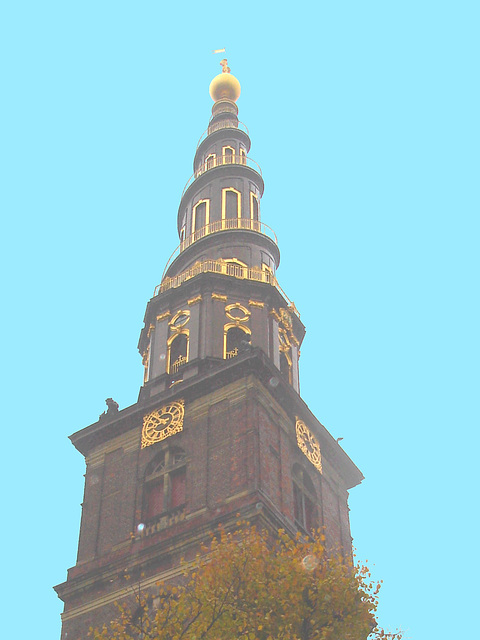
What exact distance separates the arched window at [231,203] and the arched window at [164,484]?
53.4 ft

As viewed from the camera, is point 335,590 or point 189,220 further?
point 189,220

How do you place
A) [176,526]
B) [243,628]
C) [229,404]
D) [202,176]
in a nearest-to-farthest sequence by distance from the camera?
[243,628]
[176,526]
[229,404]
[202,176]

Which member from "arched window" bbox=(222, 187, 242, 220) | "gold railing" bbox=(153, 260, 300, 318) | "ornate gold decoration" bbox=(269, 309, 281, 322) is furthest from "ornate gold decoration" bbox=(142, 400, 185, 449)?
"arched window" bbox=(222, 187, 242, 220)

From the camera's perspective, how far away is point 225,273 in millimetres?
50781

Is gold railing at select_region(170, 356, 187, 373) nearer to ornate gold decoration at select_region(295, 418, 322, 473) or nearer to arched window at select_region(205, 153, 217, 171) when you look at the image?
ornate gold decoration at select_region(295, 418, 322, 473)

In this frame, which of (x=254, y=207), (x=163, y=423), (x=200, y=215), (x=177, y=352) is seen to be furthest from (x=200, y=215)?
(x=163, y=423)

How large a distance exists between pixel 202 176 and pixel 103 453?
62.3ft

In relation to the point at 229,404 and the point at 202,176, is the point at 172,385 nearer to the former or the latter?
the point at 229,404

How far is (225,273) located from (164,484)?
1252cm

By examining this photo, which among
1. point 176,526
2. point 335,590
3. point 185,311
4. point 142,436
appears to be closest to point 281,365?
point 185,311

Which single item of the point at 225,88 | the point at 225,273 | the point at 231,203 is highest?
the point at 225,88

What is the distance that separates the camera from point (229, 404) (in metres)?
42.8

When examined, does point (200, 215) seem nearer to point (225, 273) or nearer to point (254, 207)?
point (254, 207)

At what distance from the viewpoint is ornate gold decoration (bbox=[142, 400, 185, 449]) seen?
43.6 metres
